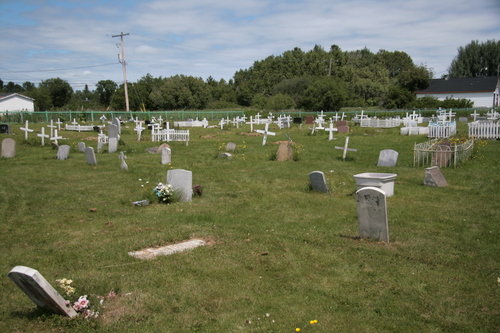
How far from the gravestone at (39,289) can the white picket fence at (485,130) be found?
25.1 metres

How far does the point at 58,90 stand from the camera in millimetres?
89562

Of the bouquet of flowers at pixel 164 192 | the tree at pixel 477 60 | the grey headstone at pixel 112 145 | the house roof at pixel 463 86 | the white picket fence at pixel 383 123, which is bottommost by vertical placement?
the bouquet of flowers at pixel 164 192

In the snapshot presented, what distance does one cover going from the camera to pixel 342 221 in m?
9.21

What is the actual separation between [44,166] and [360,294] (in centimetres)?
1572

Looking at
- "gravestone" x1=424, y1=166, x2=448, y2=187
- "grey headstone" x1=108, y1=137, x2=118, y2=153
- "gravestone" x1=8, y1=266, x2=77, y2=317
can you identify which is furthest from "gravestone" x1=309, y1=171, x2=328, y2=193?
"grey headstone" x1=108, y1=137, x2=118, y2=153

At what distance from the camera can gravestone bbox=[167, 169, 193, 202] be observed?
11.2m

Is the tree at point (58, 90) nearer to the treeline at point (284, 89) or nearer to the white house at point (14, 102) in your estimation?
the treeline at point (284, 89)

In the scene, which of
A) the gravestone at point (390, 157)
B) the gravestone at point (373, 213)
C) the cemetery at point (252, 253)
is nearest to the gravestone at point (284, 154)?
the cemetery at point (252, 253)

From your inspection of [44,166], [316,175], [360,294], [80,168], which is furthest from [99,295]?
[44,166]

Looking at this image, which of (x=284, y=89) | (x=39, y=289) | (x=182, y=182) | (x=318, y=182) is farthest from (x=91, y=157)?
(x=284, y=89)

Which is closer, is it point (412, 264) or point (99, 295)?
point (99, 295)

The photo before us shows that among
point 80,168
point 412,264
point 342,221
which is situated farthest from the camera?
point 80,168

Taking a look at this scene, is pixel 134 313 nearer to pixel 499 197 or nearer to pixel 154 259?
pixel 154 259

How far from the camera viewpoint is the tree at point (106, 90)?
106125mm
